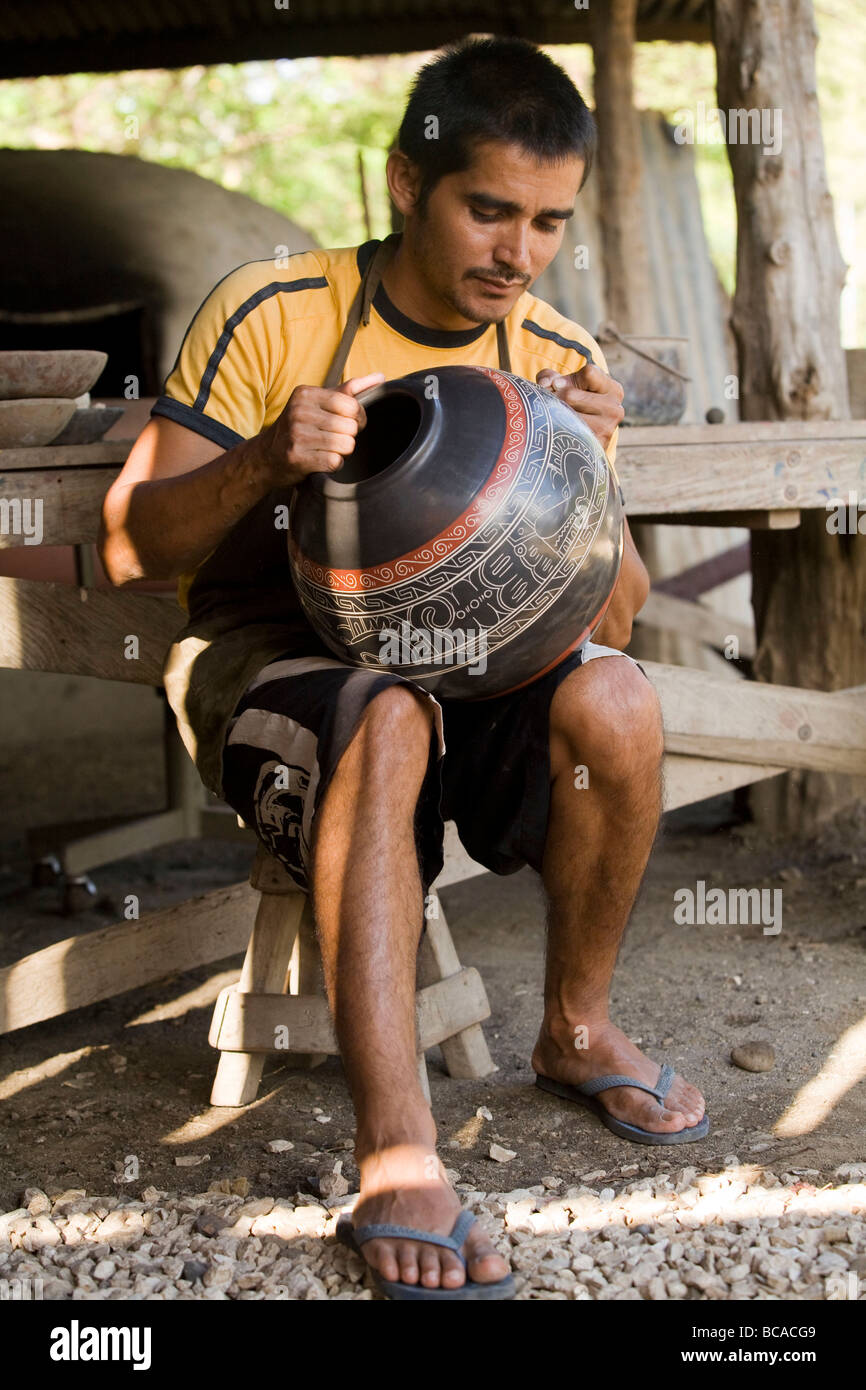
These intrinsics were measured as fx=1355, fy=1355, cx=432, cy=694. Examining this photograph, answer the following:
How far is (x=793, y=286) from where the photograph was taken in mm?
3748

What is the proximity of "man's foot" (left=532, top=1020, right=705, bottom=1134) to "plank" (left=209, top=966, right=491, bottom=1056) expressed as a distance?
0.17 m

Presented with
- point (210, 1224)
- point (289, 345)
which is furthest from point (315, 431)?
point (210, 1224)

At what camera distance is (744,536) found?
275 inches

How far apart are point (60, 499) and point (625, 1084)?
142cm

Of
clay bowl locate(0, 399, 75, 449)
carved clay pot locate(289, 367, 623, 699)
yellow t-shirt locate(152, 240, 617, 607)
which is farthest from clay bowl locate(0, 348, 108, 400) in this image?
carved clay pot locate(289, 367, 623, 699)

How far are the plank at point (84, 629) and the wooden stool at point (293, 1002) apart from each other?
0.51 metres

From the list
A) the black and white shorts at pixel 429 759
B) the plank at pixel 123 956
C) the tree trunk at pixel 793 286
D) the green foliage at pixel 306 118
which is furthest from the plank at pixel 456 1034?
the green foliage at pixel 306 118

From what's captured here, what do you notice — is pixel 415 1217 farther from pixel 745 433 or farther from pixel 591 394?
pixel 745 433

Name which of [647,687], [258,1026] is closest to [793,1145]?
[647,687]

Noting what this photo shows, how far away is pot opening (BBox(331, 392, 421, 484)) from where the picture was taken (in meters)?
2.06

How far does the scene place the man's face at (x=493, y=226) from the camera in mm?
2186

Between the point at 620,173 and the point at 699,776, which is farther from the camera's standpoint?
the point at 620,173

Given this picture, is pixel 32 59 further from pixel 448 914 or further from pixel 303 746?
pixel 303 746

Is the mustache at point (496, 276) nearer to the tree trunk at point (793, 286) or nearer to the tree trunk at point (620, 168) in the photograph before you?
the tree trunk at point (793, 286)
